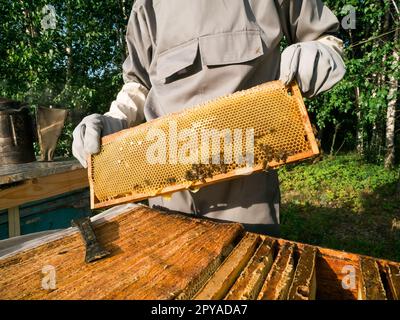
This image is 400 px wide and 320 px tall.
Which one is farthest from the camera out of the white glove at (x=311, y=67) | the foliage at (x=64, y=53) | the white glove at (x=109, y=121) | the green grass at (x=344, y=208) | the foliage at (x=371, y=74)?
the foliage at (x=64, y=53)

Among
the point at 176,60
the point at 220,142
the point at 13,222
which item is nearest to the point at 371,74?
the point at 176,60

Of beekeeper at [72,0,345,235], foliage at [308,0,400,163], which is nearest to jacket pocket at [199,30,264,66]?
beekeeper at [72,0,345,235]

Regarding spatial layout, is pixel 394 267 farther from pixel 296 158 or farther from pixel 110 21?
pixel 110 21

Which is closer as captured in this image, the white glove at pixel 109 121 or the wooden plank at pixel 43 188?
the white glove at pixel 109 121

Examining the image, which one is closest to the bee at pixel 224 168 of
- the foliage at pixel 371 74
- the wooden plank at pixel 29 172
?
the wooden plank at pixel 29 172

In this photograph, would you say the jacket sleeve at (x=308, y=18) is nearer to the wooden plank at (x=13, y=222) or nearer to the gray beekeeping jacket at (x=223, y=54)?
the gray beekeeping jacket at (x=223, y=54)

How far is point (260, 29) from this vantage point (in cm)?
160

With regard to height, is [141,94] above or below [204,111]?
above

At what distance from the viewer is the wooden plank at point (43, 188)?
2.46 metres

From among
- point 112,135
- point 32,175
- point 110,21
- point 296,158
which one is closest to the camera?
point 296,158

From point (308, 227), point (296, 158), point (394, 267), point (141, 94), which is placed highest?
point (141, 94)

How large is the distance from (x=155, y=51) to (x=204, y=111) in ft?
2.09

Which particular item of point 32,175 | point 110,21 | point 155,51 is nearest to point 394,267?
point 155,51
